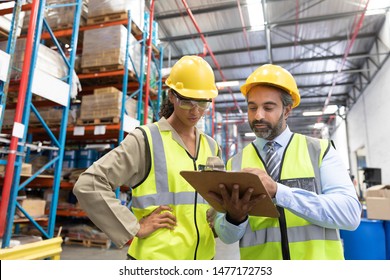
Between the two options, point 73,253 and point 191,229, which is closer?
point 191,229

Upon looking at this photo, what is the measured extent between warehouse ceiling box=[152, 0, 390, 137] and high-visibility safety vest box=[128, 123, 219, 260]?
8.57 metres

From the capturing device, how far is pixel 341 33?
38.8ft

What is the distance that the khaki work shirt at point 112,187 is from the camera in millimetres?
1542

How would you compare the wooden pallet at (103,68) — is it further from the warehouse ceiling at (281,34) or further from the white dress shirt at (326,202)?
the white dress shirt at (326,202)

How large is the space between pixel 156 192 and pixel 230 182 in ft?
1.85

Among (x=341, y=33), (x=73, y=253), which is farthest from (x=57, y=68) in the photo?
(x=341, y=33)

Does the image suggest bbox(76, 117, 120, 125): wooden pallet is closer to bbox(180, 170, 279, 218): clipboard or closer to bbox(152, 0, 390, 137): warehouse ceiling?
bbox(180, 170, 279, 218): clipboard

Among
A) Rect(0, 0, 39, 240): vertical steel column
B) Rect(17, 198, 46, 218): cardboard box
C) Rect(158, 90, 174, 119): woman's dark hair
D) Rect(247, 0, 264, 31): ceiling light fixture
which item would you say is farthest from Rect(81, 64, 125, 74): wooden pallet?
Rect(247, 0, 264, 31): ceiling light fixture

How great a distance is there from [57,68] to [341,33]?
11371 mm

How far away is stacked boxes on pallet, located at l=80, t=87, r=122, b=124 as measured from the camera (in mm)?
5820

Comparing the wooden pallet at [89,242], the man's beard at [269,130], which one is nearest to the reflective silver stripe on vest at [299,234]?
the man's beard at [269,130]
